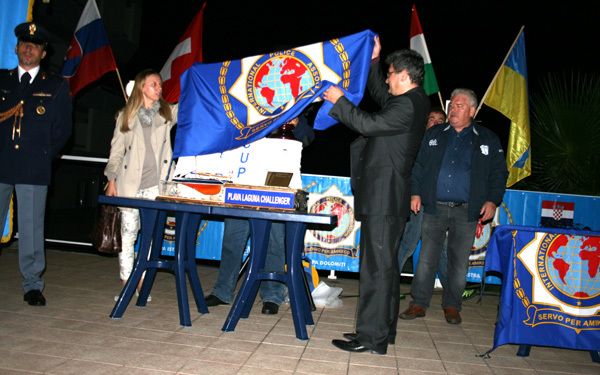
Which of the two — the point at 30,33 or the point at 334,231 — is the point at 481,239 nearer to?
the point at 334,231

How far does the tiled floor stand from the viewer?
10.2 feet

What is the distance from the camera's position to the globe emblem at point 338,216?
666cm

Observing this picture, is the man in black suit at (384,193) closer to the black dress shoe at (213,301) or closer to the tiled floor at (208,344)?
the tiled floor at (208,344)

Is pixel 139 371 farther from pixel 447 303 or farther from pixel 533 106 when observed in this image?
pixel 533 106

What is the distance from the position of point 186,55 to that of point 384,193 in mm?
5366

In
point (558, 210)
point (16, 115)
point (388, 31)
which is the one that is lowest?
point (558, 210)

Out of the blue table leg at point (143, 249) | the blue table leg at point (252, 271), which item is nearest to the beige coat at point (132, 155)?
the blue table leg at point (143, 249)

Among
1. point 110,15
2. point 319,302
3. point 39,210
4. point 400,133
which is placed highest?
point 110,15

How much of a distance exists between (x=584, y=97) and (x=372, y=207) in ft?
15.9

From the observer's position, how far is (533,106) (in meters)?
7.46

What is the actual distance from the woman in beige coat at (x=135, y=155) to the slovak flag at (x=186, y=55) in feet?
10.8

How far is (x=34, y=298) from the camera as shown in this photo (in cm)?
431

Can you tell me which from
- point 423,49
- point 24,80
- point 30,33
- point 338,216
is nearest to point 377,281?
point 338,216

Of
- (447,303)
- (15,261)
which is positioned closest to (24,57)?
(15,261)
